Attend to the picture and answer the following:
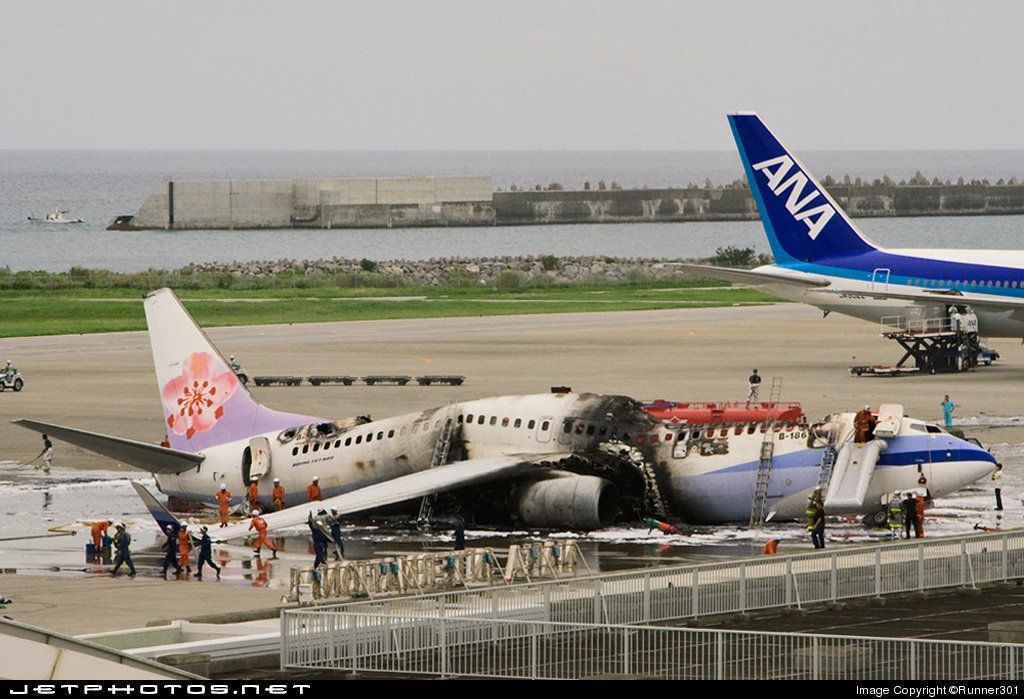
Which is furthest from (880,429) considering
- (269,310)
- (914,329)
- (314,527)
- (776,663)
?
(269,310)

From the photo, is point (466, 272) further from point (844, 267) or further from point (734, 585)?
point (734, 585)

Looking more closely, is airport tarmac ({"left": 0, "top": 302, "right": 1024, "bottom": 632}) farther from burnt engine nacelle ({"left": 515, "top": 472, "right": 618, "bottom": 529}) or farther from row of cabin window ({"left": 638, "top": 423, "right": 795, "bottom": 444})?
row of cabin window ({"left": 638, "top": 423, "right": 795, "bottom": 444})

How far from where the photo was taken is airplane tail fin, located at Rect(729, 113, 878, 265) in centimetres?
9438

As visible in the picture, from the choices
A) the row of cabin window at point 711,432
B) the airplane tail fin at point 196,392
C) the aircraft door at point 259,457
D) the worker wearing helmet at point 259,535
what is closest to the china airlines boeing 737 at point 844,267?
the airplane tail fin at point 196,392

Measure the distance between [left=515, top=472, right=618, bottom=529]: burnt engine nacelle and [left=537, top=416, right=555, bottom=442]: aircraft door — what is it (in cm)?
169

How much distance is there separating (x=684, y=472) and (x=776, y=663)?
20.9 m

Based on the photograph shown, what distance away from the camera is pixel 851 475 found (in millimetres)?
48719

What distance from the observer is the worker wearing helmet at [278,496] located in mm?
53906

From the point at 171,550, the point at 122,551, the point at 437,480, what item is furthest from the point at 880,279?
the point at 122,551

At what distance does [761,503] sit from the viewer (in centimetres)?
4991

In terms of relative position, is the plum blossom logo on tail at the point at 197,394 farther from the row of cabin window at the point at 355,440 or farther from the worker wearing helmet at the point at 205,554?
the worker wearing helmet at the point at 205,554

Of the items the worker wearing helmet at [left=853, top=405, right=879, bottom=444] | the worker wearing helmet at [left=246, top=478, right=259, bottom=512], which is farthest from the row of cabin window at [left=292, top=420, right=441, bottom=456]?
the worker wearing helmet at [left=853, top=405, right=879, bottom=444]

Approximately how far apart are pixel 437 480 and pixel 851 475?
10653 mm

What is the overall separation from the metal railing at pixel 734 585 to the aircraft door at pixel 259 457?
1950 centimetres
